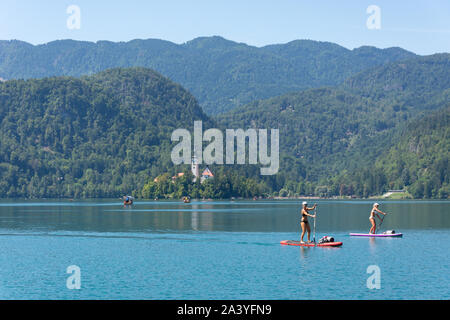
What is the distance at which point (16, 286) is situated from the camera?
5750 centimetres

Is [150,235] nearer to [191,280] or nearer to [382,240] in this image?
[382,240]

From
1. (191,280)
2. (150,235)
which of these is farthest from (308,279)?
(150,235)

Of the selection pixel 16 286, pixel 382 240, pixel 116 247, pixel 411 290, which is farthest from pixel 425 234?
pixel 16 286

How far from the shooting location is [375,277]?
5969cm

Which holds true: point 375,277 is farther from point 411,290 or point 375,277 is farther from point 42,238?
point 42,238

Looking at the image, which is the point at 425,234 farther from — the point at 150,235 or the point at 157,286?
the point at 157,286

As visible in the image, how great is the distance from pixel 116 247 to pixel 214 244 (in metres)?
12.0

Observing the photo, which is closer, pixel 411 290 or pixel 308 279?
pixel 411 290

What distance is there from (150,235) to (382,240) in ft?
105
